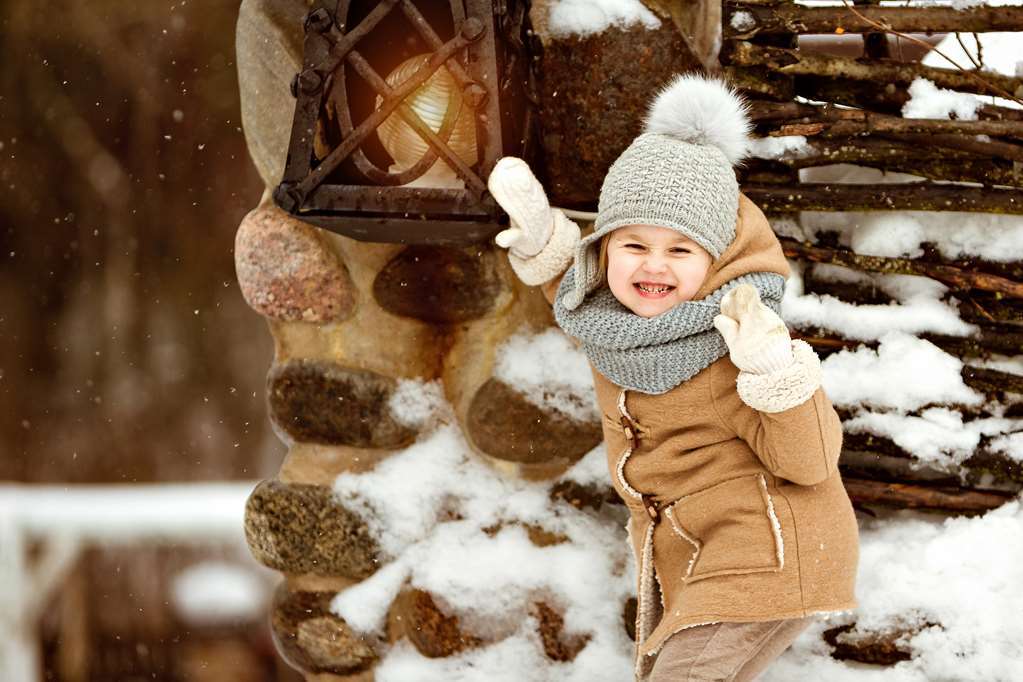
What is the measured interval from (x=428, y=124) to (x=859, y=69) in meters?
0.59

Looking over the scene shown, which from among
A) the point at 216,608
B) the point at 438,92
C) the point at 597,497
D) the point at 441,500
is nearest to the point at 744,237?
the point at 438,92

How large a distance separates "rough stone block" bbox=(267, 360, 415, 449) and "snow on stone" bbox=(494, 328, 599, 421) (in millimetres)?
189

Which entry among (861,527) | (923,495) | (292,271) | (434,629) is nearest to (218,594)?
(434,629)

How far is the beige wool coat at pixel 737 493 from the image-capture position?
1.16 m

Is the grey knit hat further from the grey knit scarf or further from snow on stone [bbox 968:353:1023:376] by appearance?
snow on stone [bbox 968:353:1023:376]

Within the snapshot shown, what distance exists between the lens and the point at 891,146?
1379mm

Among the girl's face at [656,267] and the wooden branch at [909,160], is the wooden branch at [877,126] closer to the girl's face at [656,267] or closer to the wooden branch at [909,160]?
the wooden branch at [909,160]

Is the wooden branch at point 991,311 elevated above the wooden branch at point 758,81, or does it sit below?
below

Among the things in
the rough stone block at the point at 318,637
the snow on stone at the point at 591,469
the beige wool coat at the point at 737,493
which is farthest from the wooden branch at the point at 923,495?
the rough stone block at the point at 318,637

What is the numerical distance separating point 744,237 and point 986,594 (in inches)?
24.7

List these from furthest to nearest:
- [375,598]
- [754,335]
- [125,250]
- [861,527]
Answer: [125,250] → [375,598] → [861,527] → [754,335]

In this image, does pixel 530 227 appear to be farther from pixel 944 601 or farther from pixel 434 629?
pixel 944 601

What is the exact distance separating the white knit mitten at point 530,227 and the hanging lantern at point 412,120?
33 mm

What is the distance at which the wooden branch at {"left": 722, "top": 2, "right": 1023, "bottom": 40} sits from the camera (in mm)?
1315
